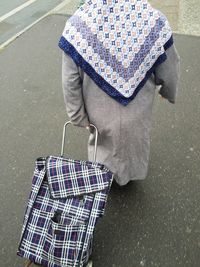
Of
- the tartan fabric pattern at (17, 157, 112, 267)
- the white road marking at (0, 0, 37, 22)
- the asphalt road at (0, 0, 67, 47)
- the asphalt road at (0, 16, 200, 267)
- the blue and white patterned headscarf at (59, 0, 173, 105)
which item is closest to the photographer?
the blue and white patterned headscarf at (59, 0, 173, 105)

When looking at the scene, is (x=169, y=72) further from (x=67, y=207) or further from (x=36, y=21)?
(x=36, y=21)

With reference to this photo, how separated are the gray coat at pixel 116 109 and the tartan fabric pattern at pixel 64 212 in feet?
1.10

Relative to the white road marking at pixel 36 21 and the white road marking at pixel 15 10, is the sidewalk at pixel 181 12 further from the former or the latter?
the white road marking at pixel 15 10

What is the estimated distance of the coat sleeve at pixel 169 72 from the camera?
85.0 inches

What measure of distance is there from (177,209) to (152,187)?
0.31 metres

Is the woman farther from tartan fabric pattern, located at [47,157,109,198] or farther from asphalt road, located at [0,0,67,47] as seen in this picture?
asphalt road, located at [0,0,67,47]

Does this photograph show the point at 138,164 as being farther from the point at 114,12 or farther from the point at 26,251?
the point at 114,12

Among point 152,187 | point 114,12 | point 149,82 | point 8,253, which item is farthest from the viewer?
point 152,187

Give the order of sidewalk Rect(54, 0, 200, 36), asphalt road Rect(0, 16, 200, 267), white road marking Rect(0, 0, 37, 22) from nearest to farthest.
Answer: asphalt road Rect(0, 16, 200, 267)
sidewalk Rect(54, 0, 200, 36)
white road marking Rect(0, 0, 37, 22)

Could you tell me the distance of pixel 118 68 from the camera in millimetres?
2059

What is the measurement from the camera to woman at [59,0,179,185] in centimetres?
193

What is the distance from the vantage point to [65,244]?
2.10 meters

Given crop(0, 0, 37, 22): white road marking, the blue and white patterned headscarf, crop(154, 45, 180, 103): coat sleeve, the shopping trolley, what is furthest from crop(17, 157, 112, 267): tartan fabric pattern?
crop(0, 0, 37, 22): white road marking

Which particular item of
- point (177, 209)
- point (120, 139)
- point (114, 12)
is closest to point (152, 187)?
point (177, 209)
